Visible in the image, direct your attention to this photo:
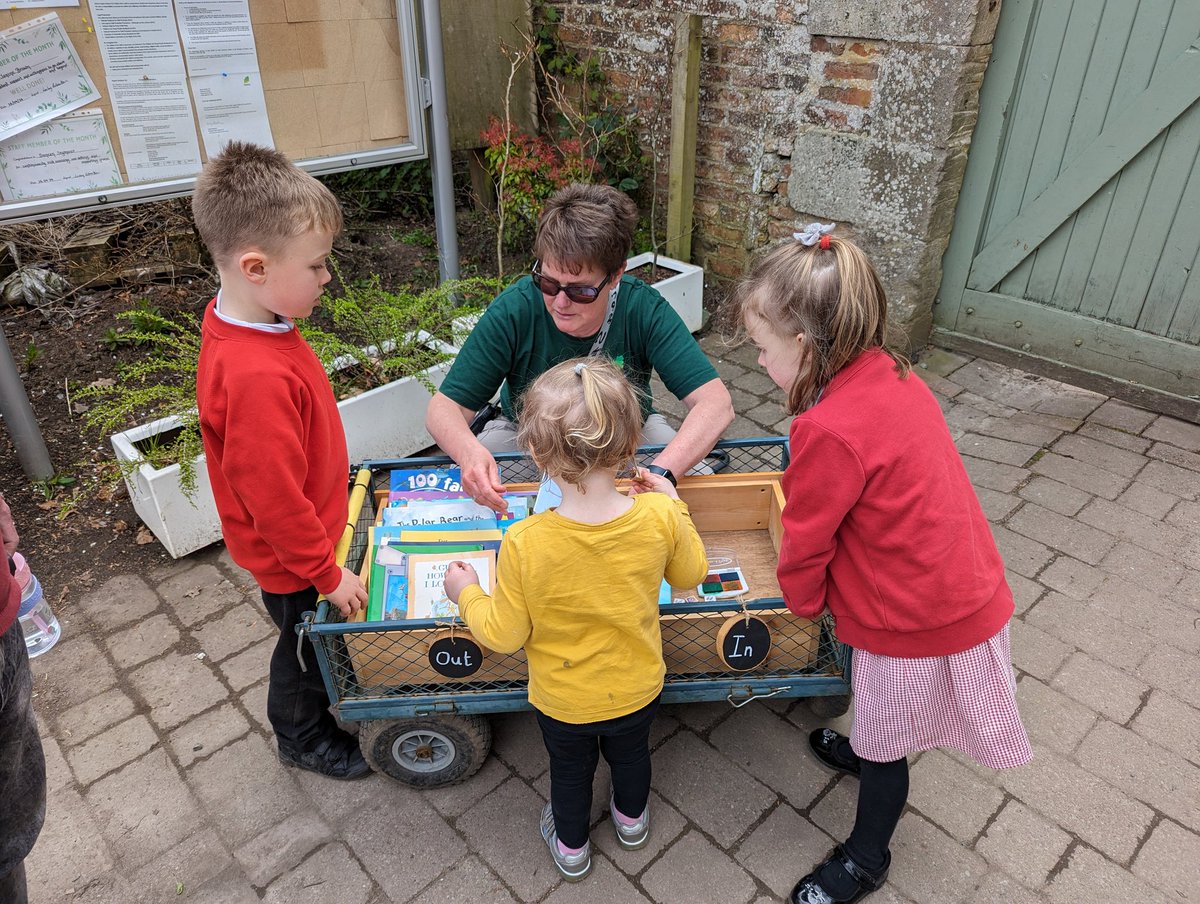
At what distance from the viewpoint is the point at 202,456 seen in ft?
10.7

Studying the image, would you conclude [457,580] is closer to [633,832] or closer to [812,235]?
[633,832]

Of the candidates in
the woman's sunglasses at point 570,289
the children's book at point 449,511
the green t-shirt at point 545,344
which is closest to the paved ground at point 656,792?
the children's book at point 449,511

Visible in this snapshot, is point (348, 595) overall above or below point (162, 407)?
above

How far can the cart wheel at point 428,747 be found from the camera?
2.31m

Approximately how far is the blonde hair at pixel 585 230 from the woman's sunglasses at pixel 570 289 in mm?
42

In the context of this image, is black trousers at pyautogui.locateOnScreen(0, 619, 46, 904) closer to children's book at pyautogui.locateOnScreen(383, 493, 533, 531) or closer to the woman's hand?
children's book at pyautogui.locateOnScreen(383, 493, 533, 531)

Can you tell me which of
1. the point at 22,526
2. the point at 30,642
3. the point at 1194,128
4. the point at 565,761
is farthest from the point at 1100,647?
the point at 22,526

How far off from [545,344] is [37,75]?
208cm

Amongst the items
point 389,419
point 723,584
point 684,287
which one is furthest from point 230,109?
point 723,584

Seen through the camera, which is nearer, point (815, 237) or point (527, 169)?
point (815, 237)

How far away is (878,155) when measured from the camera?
14.2ft

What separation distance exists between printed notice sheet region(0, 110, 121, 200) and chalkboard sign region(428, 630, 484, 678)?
2431mm

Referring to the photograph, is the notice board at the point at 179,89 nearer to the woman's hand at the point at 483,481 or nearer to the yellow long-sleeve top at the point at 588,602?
the woman's hand at the point at 483,481

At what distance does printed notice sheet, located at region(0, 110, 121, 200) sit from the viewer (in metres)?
3.09
